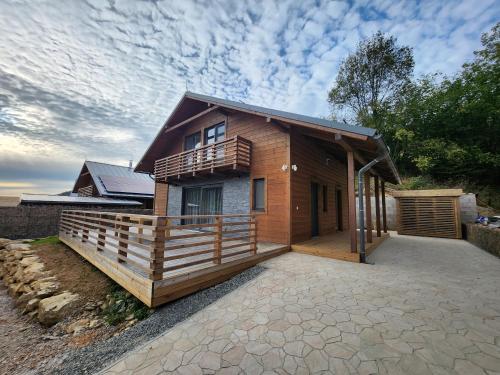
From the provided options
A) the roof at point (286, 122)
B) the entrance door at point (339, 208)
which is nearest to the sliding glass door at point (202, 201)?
the roof at point (286, 122)

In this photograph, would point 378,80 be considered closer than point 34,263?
No

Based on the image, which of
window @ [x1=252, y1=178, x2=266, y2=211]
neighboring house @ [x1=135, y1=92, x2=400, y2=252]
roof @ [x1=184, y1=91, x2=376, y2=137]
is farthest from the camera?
window @ [x1=252, y1=178, x2=266, y2=211]

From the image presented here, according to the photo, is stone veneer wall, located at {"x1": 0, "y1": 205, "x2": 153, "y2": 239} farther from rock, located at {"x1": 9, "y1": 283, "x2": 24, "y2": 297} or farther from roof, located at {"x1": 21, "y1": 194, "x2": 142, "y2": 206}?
rock, located at {"x1": 9, "y1": 283, "x2": 24, "y2": 297}

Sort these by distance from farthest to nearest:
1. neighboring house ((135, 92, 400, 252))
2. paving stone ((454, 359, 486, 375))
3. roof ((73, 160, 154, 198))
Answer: roof ((73, 160, 154, 198))
neighboring house ((135, 92, 400, 252))
paving stone ((454, 359, 486, 375))

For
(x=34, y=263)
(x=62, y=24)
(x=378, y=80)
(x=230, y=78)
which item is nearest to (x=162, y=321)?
(x=34, y=263)

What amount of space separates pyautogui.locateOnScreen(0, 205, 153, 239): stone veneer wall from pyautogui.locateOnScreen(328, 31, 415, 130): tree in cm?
2454

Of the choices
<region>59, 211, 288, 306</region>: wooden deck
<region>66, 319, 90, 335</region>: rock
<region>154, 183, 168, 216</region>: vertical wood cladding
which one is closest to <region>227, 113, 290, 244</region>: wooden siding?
<region>59, 211, 288, 306</region>: wooden deck

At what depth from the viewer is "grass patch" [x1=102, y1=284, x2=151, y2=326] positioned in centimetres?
370

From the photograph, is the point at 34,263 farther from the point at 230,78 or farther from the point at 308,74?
the point at 308,74

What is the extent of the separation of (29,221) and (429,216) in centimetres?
2235

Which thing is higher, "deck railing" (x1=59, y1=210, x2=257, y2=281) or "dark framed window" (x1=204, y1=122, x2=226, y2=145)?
"dark framed window" (x1=204, y1=122, x2=226, y2=145)

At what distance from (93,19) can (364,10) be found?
9261 millimetres

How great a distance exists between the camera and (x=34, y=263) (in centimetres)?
686

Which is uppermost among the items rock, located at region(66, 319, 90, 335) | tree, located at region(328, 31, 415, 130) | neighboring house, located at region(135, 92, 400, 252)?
tree, located at region(328, 31, 415, 130)
